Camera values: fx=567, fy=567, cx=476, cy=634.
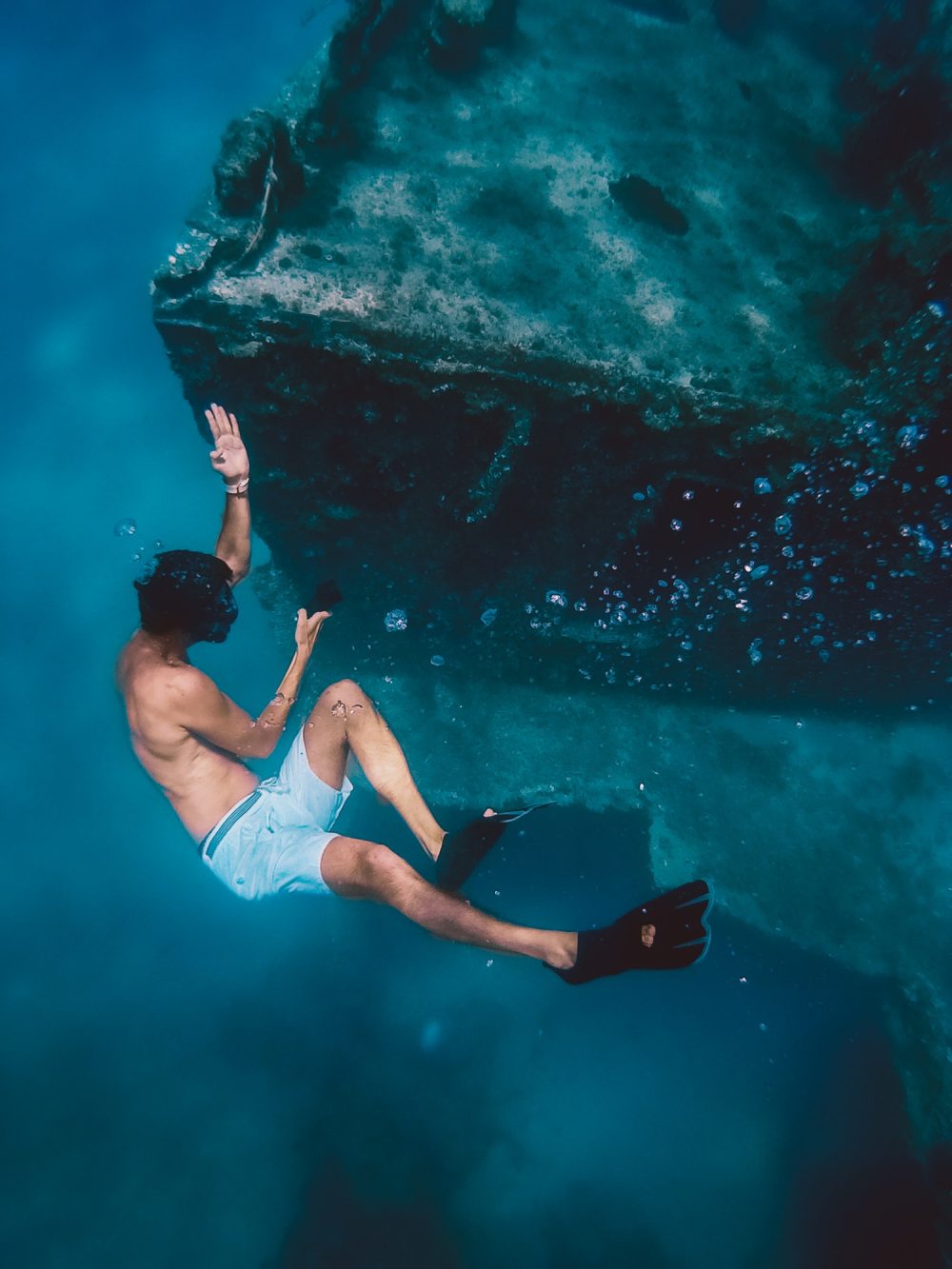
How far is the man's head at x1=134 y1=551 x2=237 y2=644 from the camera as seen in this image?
2.73m

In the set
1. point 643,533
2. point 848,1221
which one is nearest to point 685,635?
point 643,533

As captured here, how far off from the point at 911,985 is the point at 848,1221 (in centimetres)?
166

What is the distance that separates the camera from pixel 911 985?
14.8ft

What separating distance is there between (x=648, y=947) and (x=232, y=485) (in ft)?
9.91

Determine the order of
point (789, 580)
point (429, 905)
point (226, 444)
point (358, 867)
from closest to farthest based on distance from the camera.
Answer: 1. point (429, 905)
2. point (358, 867)
3. point (226, 444)
4. point (789, 580)

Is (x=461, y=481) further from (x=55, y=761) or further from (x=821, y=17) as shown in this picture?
(x=55, y=761)

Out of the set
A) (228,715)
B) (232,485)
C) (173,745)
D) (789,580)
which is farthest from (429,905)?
(789,580)

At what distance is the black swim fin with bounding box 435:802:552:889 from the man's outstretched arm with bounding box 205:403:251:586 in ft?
6.02

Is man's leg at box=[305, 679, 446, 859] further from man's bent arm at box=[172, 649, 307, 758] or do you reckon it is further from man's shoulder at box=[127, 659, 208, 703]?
man's shoulder at box=[127, 659, 208, 703]

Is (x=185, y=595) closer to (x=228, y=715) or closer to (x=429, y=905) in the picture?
(x=228, y=715)

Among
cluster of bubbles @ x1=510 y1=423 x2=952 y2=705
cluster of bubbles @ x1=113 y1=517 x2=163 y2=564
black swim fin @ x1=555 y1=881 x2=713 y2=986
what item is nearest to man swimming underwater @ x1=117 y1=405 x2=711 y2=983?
black swim fin @ x1=555 y1=881 x2=713 y2=986

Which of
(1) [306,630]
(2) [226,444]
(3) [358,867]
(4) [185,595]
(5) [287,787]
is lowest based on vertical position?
(5) [287,787]

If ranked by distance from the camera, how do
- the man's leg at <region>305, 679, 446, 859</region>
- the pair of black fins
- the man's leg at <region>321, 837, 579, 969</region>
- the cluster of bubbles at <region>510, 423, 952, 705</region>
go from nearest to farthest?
the pair of black fins
the man's leg at <region>321, 837, 579, 969</region>
the cluster of bubbles at <region>510, 423, 952, 705</region>
the man's leg at <region>305, 679, 446, 859</region>

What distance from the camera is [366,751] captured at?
10.5 ft
